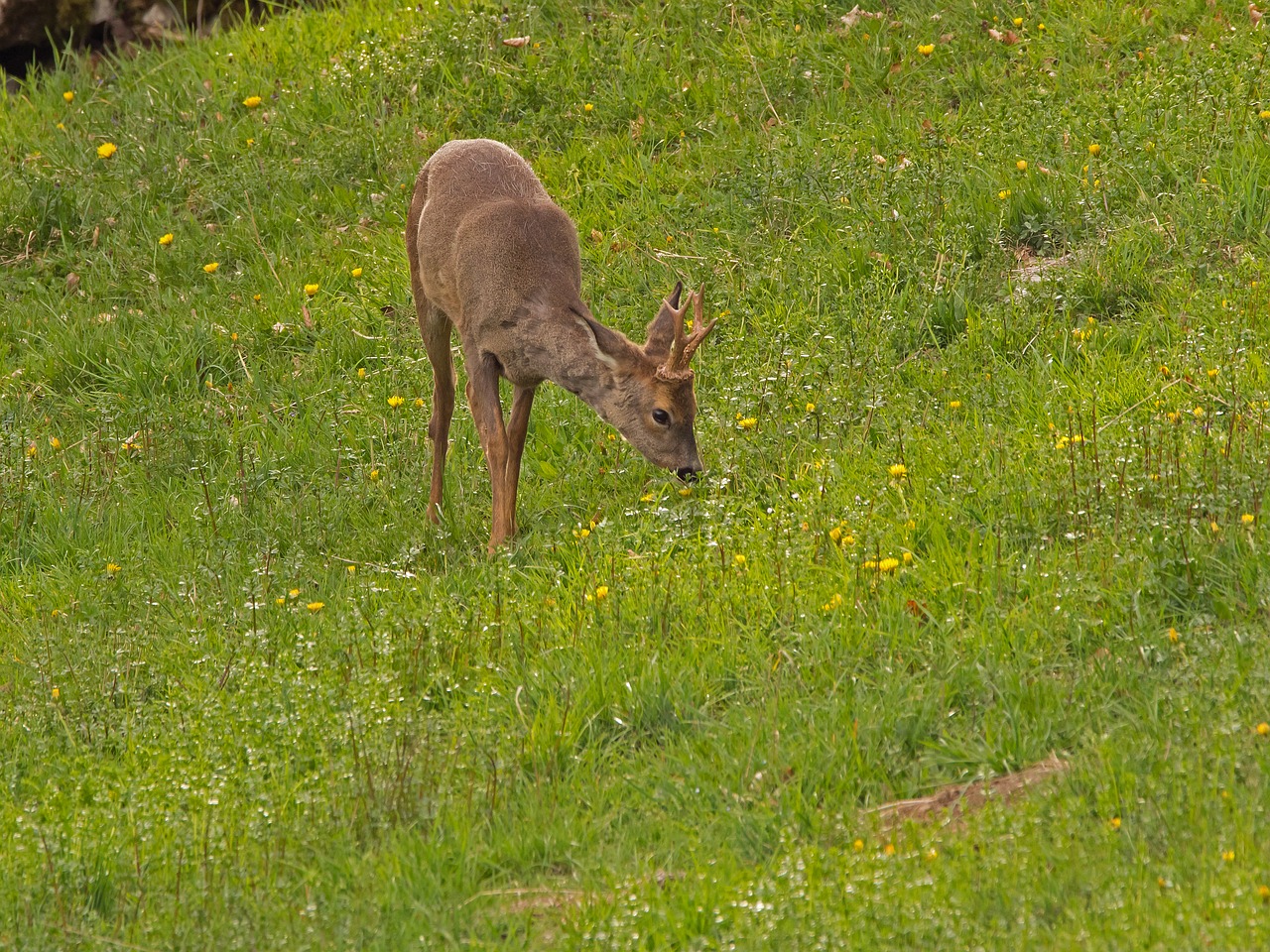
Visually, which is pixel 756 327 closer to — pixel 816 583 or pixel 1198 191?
pixel 1198 191

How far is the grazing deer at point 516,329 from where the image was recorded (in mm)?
6863

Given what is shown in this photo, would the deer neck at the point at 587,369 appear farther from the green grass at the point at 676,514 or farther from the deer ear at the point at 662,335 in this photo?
the green grass at the point at 676,514

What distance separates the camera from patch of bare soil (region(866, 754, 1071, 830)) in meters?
4.27

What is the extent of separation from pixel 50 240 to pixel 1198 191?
298 inches

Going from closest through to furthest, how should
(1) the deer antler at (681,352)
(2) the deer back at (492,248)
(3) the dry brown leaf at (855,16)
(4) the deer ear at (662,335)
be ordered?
(1) the deer antler at (681,352) < (4) the deer ear at (662,335) < (2) the deer back at (492,248) < (3) the dry brown leaf at (855,16)

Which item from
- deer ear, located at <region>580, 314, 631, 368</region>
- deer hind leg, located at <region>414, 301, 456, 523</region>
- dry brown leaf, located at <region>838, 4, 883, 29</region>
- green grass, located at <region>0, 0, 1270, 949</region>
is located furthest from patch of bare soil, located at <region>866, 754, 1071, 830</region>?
dry brown leaf, located at <region>838, 4, 883, 29</region>

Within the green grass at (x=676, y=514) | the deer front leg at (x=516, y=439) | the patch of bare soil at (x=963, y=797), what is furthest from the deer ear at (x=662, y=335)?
the patch of bare soil at (x=963, y=797)

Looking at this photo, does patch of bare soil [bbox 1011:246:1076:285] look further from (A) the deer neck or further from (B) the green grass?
(A) the deer neck

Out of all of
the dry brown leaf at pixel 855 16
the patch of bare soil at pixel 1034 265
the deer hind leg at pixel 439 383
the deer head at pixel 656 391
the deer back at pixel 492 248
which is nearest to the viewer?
the deer head at pixel 656 391

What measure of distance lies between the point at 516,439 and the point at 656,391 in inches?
29.4

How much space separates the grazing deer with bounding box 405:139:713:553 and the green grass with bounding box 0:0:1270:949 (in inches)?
11.2

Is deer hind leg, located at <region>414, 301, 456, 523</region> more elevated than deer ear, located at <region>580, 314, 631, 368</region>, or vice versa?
deer ear, located at <region>580, 314, 631, 368</region>

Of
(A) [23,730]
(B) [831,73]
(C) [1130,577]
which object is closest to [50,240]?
(B) [831,73]

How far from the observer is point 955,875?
3898 millimetres
